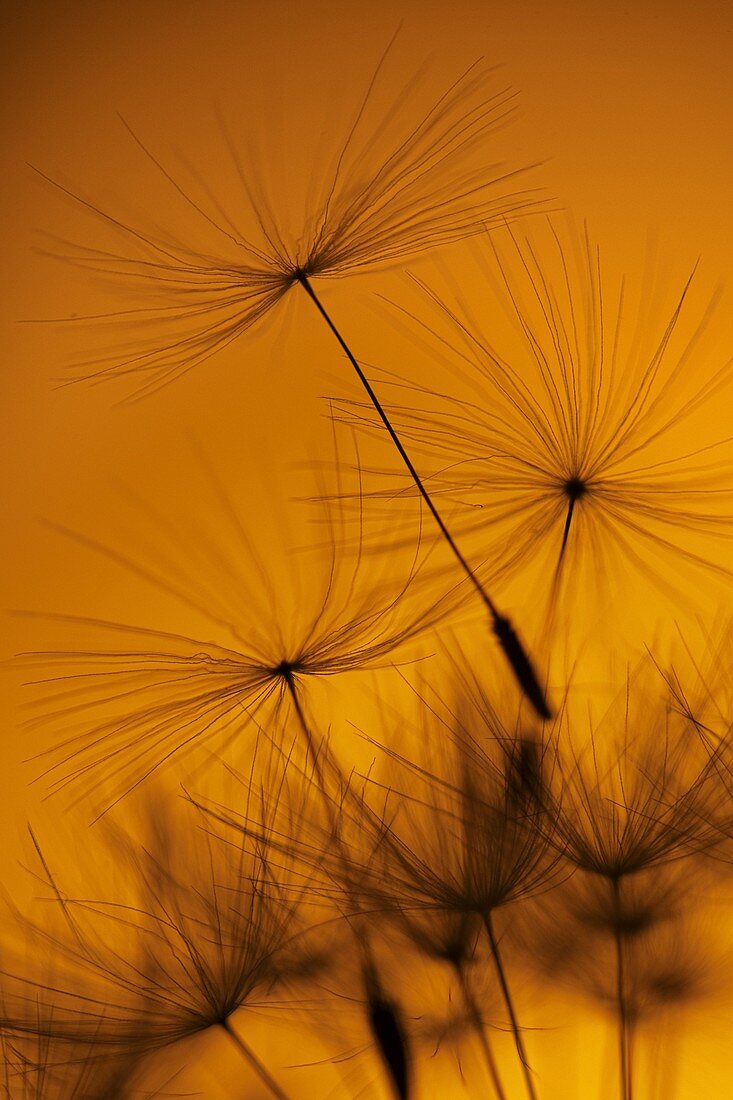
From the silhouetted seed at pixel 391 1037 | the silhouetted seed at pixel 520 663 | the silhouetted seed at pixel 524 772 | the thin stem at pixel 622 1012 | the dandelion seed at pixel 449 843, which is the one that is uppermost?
the silhouetted seed at pixel 520 663

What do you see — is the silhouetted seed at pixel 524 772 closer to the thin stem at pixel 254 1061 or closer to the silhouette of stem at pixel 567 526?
the silhouette of stem at pixel 567 526

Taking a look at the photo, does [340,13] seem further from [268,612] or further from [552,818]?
[552,818]

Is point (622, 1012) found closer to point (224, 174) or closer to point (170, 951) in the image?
point (170, 951)

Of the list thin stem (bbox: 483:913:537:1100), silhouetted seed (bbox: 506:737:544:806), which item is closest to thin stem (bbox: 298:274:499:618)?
silhouetted seed (bbox: 506:737:544:806)

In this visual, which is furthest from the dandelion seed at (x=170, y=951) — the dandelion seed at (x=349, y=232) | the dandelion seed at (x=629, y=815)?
the dandelion seed at (x=349, y=232)

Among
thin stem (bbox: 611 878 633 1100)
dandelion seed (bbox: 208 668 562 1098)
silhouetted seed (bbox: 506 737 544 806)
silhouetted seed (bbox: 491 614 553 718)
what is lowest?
thin stem (bbox: 611 878 633 1100)

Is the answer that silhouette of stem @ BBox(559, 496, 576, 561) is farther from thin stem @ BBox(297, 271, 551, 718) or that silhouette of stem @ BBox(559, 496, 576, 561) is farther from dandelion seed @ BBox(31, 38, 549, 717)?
dandelion seed @ BBox(31, 38, 549, 717)

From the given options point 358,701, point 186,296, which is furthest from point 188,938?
point 186,296
